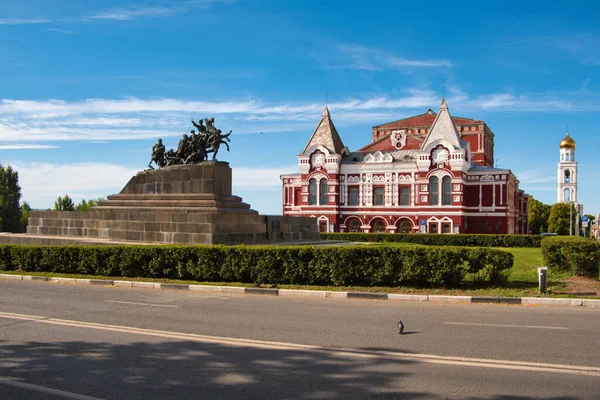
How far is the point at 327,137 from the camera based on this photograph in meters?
59.6

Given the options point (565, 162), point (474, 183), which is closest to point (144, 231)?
point (474, 183)

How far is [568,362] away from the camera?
6973 millimetres

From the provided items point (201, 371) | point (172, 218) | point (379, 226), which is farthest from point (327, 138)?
point (201, 371)

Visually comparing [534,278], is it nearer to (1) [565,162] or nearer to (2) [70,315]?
(2) [70,315]

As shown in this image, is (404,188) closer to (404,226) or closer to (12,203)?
(404,226)

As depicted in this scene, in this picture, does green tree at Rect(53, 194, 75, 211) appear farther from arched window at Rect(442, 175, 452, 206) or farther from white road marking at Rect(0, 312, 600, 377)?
white road marking at Rect(0, 312, 600, 377)

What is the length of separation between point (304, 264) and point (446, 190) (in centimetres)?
4100

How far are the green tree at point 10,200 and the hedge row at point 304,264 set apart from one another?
72.5 m

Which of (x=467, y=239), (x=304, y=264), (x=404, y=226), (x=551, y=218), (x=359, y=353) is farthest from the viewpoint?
(x=551, y=218)

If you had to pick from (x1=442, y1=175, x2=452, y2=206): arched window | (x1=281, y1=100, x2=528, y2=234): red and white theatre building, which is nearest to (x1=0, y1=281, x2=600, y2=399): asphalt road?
(x1=442, y1=175, x2=452, y2=206): arched window

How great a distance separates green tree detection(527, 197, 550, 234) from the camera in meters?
98.7

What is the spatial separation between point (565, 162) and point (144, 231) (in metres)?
90.3

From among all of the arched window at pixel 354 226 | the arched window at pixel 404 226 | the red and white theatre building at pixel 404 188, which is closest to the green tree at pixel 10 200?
the red and white theatre building at pixel 404 188

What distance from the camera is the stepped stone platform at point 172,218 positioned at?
70.9ft
